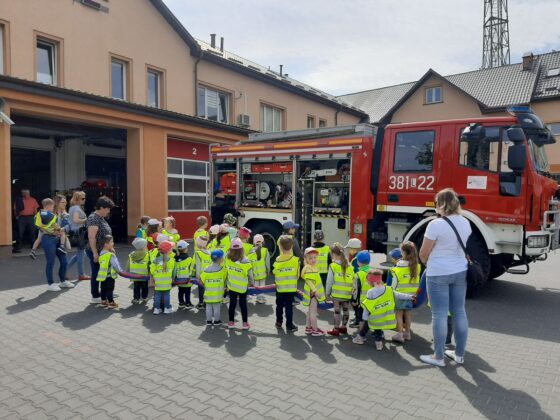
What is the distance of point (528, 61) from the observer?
30.1 m

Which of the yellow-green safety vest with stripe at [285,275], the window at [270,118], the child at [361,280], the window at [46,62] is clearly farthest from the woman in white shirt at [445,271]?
the window at [270,118]

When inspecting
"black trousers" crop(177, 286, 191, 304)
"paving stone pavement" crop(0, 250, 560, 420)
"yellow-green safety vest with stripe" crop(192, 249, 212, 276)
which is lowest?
"paving stone pavement" crop(0, 250, 560, 420)

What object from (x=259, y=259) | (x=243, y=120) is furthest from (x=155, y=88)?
(x=259, y=259)

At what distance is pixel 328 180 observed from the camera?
888cm

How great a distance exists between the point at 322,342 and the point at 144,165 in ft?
33.0

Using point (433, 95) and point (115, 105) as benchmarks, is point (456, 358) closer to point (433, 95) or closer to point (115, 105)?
point (115, 105)

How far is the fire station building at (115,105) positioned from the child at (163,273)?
14.2 feet

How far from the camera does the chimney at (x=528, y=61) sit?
29.9 m

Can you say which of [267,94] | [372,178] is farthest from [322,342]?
[267,94]

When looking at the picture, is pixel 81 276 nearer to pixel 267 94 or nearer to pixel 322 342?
pixel 322 342

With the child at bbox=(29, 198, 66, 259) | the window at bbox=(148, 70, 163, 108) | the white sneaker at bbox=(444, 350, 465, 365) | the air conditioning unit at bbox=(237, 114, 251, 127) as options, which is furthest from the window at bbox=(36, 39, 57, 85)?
the white sneaker at bbox=(444, 350, 465, 365)

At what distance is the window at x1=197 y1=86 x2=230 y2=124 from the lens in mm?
17312

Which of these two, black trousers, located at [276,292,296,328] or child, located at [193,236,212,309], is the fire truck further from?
black trousers, located at [276,292,296,328]

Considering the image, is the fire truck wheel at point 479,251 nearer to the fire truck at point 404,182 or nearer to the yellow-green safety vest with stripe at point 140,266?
the fire truck at point 404,182
